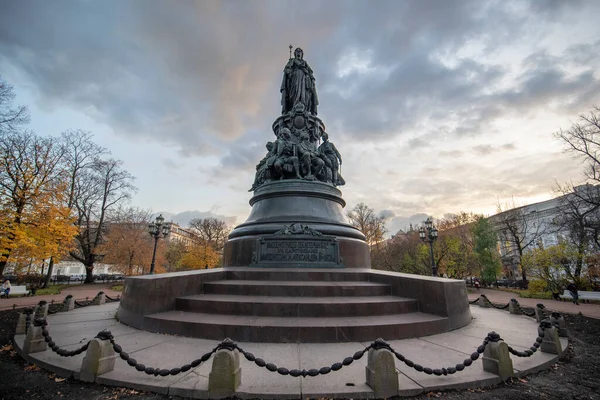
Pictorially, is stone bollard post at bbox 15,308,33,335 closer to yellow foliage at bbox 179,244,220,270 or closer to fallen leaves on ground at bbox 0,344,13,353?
fallen leaves on ground at bbox 0,344,13,353

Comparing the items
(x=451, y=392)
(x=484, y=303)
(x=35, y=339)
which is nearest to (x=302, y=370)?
(x=451, y=392)

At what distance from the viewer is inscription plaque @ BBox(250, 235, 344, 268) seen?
9.84 m

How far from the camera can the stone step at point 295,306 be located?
20.7 feet

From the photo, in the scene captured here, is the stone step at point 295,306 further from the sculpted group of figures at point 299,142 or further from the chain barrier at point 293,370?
Answer: the sculpted group of figures at point 299,142

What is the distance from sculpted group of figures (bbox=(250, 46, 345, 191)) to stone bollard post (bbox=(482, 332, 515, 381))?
30.9 ft

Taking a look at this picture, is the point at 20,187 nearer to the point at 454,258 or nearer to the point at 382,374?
the point at 382,374

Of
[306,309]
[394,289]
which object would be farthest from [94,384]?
[394,289]

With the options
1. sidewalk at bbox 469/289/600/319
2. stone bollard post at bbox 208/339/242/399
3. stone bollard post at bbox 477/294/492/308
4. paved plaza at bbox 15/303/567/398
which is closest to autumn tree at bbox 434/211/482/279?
sidewalk at bbox 469/289/600/319

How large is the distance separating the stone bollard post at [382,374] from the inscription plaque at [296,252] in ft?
20.1

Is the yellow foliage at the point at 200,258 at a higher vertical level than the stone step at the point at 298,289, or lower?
higher

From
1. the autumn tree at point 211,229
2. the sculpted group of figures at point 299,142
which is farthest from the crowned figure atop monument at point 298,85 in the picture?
the autumn tree at point 211,229

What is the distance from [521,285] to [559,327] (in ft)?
131

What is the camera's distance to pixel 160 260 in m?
32.7

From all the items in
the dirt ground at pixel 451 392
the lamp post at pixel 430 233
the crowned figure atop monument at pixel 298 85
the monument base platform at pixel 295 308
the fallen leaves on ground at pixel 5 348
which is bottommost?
the dirt ground at pixel 451 392
